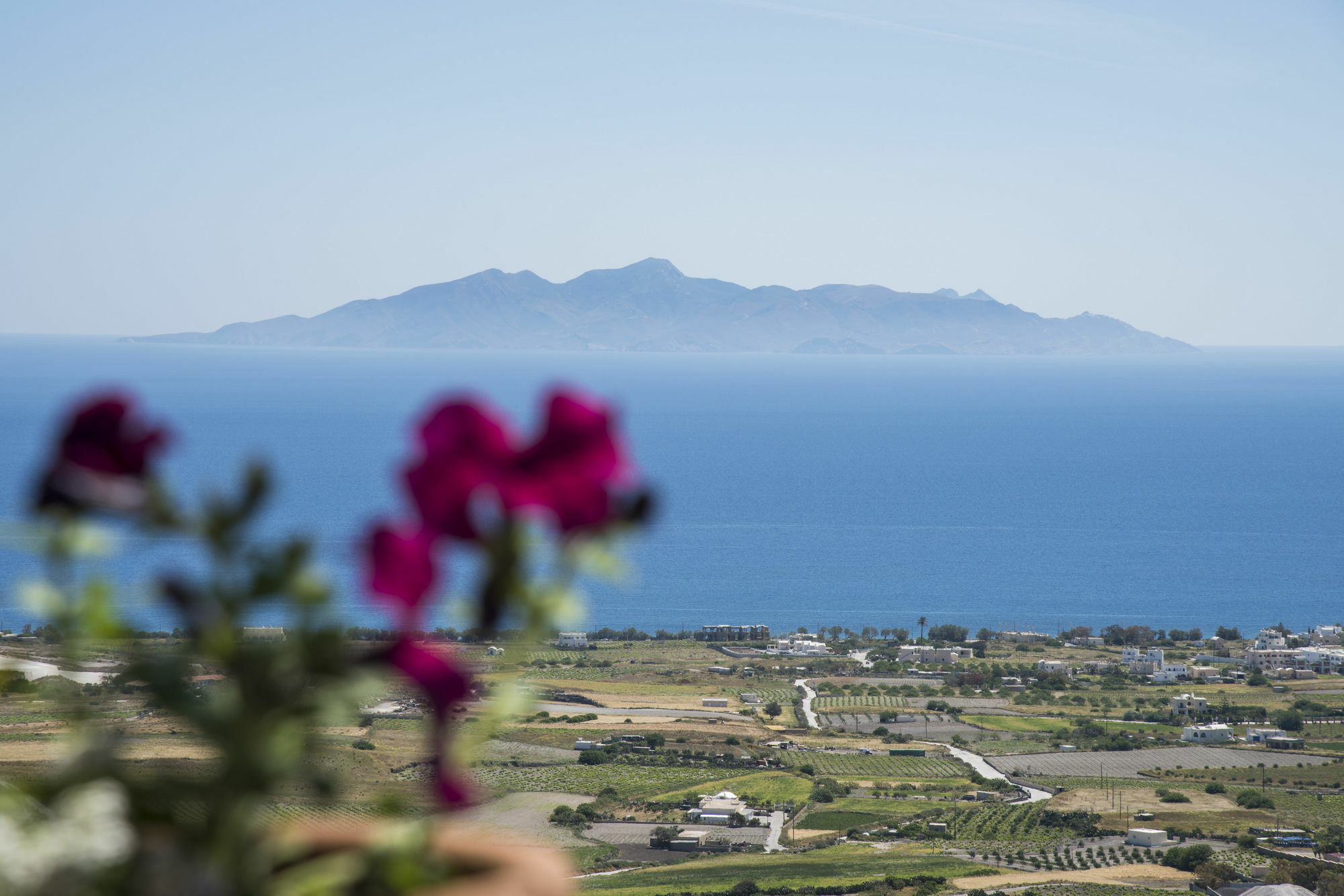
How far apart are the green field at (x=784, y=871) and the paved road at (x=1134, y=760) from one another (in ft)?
29.7

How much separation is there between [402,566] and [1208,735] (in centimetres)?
3873

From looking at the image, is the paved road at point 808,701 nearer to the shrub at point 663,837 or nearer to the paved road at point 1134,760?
the paved road at point 1134,760

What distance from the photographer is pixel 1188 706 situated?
37.2 m

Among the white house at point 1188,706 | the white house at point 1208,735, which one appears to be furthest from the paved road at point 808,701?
the white house at point 1188,706

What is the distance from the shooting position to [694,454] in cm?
9294

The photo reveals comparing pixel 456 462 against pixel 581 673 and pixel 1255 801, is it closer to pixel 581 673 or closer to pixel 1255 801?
pixel 1255 801

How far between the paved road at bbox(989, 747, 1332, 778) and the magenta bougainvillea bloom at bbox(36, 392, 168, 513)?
33292 millimetres

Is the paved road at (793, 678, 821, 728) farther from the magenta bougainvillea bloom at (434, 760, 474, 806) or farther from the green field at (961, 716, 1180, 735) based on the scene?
Answer: the magenta bougainvillea bloom at (434, 760, 474, 806)

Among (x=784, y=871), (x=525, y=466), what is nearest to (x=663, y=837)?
(x=784, y=871)

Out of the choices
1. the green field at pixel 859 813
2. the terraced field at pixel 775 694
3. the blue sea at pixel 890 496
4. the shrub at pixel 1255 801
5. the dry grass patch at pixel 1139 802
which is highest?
the blue sea at pixel 890 496

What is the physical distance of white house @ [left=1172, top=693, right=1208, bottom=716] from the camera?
36969 millimetres

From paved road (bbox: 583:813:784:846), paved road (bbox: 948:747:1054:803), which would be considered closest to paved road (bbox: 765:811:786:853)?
paved road (bbox: 583:813:784:846)

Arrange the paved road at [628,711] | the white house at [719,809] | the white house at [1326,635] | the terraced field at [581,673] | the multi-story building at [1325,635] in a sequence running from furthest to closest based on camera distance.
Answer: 1. the white house at [1326,635]
2. the multi-story building at [1325,635]
3. the terraced field at [581,673]
4. the paved road at [628,711]
5. the white house at [719,809]

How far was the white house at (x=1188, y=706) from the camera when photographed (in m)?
37.0
